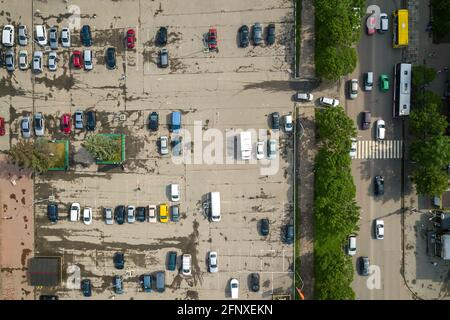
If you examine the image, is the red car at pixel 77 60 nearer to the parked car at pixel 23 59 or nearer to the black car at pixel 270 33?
the parked car at pixel 23 59

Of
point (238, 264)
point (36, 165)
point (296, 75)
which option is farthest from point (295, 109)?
point (36, 165)

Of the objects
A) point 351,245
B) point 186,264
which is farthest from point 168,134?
point 351,245

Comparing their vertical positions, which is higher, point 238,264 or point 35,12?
point 35,12

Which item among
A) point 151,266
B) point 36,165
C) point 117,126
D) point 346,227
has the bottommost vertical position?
point 151,266

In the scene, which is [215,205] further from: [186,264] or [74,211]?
[74,211]

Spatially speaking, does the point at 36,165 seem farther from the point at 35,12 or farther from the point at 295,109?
the point at 295,109

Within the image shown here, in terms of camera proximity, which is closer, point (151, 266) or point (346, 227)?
point (346, 227)

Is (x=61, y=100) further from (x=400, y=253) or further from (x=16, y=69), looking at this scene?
(x=400, y=253)

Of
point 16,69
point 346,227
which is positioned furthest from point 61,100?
point 346,227
